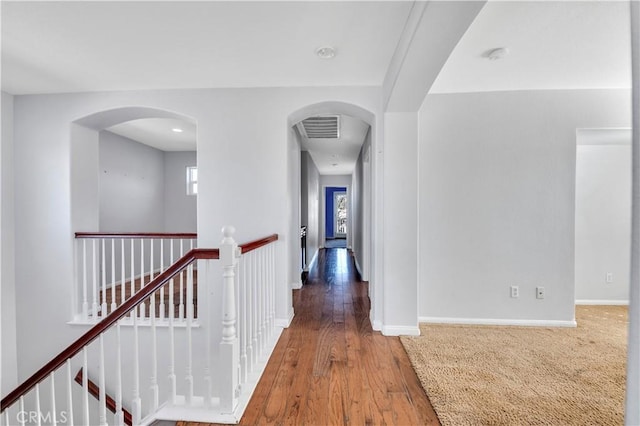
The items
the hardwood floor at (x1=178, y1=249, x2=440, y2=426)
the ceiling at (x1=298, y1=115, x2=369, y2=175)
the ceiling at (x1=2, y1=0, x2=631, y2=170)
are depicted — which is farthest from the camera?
the ceiling at (x1=298, y1=115, x2=369, y2=175)

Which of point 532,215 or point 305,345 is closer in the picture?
point 305,345

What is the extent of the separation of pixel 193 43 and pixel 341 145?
3430mm

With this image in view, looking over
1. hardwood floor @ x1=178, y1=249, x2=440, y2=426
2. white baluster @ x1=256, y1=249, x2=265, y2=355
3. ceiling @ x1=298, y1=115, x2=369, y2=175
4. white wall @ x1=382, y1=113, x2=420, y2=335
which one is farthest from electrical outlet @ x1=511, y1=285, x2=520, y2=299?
ceiling @ x1=298, y1=115, x2=369, y2=175

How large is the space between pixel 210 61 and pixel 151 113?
115cm

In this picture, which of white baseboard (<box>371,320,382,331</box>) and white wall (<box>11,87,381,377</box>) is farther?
white wall (<box>11,87,381,377</box>)

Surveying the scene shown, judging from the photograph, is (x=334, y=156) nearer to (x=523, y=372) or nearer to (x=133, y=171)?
(x=133, y=171)

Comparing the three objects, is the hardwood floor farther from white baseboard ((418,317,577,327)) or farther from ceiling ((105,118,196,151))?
ceiling ((105,118,196,151))

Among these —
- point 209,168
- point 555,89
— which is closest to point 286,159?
point 209,168

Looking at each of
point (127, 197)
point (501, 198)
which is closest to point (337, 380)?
point (501, 198)

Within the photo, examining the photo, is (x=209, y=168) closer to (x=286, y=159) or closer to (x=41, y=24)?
(x=286, y=159)

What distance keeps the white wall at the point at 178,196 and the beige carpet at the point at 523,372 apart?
16.6 feet

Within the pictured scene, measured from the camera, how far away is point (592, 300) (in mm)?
3521

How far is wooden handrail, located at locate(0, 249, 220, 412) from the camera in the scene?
146cm

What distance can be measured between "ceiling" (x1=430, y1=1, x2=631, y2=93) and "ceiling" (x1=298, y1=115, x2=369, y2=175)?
1418mm
